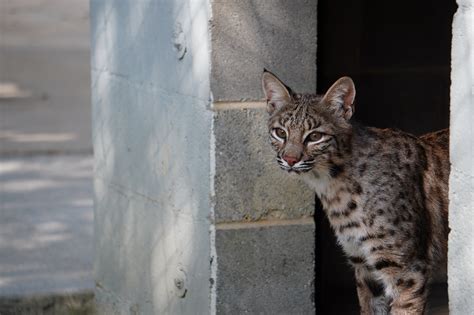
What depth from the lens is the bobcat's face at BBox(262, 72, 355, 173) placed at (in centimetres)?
547

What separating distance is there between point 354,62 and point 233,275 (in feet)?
6.18

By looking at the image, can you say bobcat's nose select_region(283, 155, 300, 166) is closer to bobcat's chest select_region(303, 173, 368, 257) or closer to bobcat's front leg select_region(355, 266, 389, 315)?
bobcat's chest select_region(303, 173, 368, 257)

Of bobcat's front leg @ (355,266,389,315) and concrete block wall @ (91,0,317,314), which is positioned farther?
bobcat's front leg @ (355,266,389,315)

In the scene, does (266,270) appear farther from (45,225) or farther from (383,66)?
(45,225)

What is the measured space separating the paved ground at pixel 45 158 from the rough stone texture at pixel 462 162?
137 inches

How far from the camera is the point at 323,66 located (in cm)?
690

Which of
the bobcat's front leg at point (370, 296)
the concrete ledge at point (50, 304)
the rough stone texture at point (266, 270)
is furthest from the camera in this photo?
the concrete ledge at point (50, 304)

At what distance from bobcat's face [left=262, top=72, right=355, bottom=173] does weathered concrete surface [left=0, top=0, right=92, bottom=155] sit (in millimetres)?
6577

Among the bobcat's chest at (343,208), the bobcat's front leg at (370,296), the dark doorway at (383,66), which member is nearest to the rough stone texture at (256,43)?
the bobcat's chest at (343,208)

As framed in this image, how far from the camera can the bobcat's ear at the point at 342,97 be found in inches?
217

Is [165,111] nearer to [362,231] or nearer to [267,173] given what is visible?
[267,173]

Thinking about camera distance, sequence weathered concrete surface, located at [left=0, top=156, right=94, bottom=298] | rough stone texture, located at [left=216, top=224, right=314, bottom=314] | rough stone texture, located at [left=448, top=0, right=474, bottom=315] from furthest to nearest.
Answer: weathered concrete surface, located at [left=0, top=156, right=94, bottom=298], rough stone texture, located at [left=216, top=224, right=314, bottom=314], rough stone texture, located at [left=448, top=0, right=474, bottom=315]

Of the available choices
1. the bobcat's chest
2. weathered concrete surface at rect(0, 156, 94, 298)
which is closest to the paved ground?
weathered concrete surface at rect(0, 156, 94, 298)

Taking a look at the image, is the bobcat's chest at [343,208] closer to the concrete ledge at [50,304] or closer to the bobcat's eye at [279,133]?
the bobcat's eye at [279,133]
